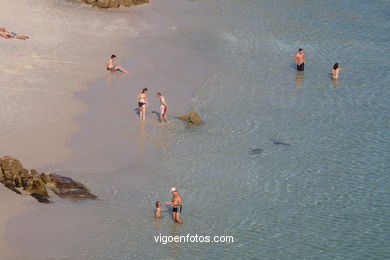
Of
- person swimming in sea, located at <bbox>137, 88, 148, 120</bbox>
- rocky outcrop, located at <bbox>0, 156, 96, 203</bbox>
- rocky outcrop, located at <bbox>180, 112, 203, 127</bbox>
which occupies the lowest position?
rocky outcrop, located at <bbox>0, 156, 96, 203</bbox>

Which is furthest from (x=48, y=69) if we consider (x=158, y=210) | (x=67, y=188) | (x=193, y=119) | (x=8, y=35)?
(x=158, y=210)

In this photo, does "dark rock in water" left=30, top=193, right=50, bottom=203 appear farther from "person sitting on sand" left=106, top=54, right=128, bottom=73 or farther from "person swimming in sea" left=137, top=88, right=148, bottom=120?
"person sitting on sand" left=106, top=54, right=128, bottom=73

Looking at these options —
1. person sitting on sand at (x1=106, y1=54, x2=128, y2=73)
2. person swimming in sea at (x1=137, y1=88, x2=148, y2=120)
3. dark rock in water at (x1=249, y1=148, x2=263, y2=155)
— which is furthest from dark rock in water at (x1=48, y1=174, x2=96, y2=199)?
person sitting on sand at (x1=106, y1=54, x2=128, y2=73)

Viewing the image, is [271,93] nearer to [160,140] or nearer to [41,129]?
[160,140]

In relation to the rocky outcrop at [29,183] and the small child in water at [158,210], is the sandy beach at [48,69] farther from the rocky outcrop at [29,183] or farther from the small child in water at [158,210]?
the small child in water at [158,210]

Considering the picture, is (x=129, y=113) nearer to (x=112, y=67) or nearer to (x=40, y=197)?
(x=112, y=67)

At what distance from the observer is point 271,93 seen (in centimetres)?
3525

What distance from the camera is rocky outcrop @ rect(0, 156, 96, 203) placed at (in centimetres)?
2378

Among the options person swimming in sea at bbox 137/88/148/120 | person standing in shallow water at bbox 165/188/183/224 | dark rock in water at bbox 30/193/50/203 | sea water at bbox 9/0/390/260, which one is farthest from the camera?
person swimming in sea at bbox 137/88/148/120

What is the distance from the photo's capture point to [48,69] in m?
35.4

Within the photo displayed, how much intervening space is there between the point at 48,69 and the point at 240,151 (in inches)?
484

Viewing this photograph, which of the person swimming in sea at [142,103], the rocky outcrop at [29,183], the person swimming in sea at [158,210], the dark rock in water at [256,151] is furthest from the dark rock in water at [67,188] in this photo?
the dark rock in water at [256,151]

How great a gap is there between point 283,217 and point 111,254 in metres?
6.48

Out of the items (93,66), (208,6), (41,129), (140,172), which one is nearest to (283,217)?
(140,172)
